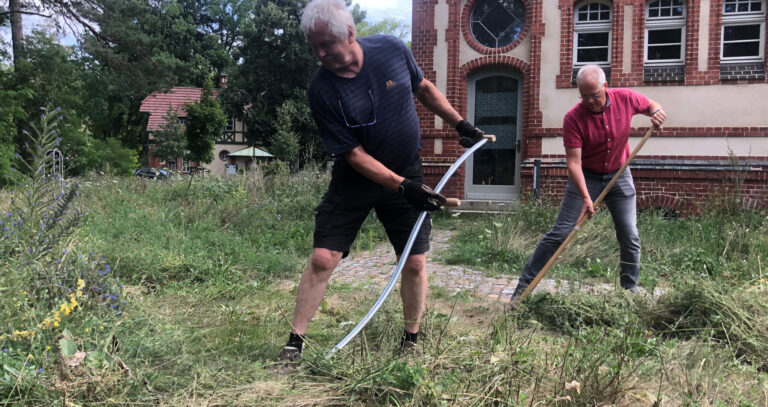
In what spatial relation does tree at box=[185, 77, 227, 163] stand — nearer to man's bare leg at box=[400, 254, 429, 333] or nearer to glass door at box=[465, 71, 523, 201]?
glass door at box=[465, 71, 523, 201]

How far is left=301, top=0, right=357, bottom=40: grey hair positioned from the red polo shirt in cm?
225

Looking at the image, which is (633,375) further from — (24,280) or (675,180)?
(675,180)

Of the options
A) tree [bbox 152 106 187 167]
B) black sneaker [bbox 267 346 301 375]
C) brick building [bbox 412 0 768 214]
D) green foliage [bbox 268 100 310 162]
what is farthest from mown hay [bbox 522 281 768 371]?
tree [bbox 152 106 187 167]

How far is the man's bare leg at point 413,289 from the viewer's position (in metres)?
3.04

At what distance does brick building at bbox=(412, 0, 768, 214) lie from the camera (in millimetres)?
10000

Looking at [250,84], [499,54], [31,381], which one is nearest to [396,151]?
[31,381]

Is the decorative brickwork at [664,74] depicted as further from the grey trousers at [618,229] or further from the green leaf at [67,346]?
the green leaf at [67,346]

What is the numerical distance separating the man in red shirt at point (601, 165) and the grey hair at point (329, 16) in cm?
226

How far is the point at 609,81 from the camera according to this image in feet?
34.6

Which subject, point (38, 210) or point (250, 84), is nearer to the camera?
point (38, 210)

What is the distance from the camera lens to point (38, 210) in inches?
137

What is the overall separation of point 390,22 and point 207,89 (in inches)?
835

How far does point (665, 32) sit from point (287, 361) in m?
10.5

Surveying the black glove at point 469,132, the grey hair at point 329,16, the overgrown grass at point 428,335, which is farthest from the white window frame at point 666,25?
the grey hair at point 329,16
